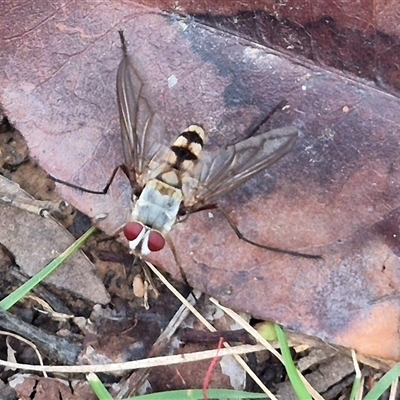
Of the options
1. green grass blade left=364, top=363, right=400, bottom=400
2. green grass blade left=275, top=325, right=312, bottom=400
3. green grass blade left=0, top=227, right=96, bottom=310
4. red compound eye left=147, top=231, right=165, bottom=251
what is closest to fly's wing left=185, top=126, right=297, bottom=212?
red compound eye left=147, top=231, right=165, bottom=251

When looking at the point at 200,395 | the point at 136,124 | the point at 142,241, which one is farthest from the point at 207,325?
the point at 136,124

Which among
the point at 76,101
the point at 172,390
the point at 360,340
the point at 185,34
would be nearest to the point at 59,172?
the point at 76,101

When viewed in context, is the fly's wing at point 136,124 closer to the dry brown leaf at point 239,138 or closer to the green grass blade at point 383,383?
the dry brown leaf at point 239,138

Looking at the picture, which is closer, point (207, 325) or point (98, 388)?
point (98, 388)

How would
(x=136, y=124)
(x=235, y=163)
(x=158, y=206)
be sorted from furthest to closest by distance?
1. (x=158, y=206)
2. (x=136, y=124)
3. (x=235, y=163)

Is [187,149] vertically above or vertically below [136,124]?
below

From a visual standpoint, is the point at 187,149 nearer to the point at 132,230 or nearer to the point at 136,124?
the point at 136,124

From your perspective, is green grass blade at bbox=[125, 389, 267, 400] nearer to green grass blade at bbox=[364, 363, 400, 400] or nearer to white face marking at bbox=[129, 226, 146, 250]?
green grass blade at bbox=[364, 363, 400, 400]

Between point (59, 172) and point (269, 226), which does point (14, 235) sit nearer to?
point (59, 172)
